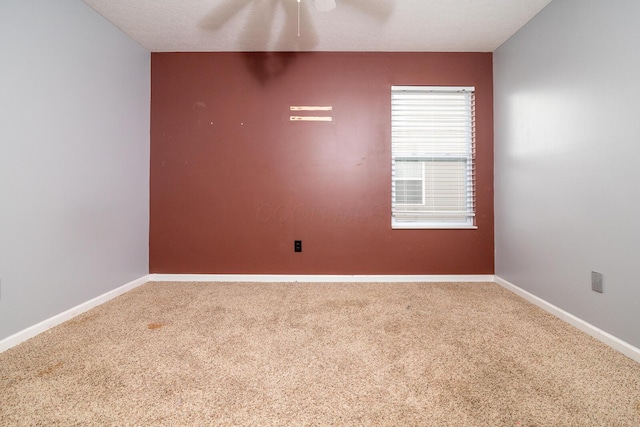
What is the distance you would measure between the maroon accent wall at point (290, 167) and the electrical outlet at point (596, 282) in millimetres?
1090

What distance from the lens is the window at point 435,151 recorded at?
286 centimetres

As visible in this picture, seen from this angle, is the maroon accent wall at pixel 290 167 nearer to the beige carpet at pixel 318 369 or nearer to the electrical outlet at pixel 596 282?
the beige carpet at pixel 318 369

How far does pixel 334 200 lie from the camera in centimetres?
286

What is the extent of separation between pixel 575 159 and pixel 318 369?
2196 millimetres

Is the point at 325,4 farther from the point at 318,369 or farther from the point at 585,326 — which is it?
the point at 585,326

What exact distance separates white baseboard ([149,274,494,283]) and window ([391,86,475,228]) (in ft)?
1.78

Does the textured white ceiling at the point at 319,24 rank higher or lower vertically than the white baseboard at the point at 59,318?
higher

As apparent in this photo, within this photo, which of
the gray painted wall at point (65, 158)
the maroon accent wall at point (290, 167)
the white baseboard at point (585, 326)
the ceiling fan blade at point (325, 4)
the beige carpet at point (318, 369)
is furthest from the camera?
the maroon accent wall at point (290, 167)

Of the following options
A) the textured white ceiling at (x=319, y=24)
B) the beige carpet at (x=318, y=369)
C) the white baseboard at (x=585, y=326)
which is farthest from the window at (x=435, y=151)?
the beige carpet at (x=318, y=369)

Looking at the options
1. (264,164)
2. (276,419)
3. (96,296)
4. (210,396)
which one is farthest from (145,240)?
(276,419)

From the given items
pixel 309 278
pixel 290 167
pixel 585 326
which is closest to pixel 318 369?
pixel 309 278

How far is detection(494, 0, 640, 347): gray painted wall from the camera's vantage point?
1541mm

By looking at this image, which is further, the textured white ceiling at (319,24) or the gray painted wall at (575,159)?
the textured white ceiling at (319,24)

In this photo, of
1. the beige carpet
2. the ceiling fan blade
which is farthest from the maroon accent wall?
the ceiling fan blade
